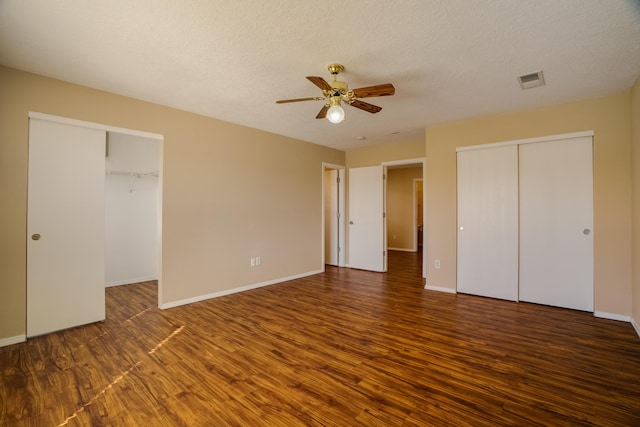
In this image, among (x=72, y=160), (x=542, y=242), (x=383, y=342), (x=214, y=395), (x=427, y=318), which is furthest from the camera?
(x=542, y=242)

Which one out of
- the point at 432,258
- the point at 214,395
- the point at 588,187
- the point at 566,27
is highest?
the point at 566,27

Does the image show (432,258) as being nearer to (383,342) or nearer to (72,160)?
(383,342)

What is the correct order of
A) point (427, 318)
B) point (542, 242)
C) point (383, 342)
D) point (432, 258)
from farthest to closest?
point (432, 258) → point (542, 242) → point (427, 318) → point (383, 342)

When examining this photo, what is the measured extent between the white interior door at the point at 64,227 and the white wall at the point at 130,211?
64.5 inches

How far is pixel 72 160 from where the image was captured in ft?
9.84

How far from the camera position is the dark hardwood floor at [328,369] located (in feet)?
5.66

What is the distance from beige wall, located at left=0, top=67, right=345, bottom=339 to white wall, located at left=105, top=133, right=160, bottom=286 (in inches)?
50.2

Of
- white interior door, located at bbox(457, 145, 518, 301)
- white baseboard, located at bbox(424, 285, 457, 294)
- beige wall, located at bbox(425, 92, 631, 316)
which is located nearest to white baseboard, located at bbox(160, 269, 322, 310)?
white baseboard, located at bbox(424, 285, 457, 294)

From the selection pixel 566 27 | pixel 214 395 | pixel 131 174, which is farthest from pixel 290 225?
pixel 566 27

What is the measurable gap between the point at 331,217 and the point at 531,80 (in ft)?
14.6

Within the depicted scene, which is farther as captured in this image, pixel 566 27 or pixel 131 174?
pixel 131 174

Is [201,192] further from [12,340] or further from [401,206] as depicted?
[401,206]

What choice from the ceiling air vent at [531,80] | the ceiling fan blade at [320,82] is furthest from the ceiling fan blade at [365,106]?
the ceiling air vent at [531,80]

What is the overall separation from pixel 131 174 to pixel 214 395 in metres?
4.35
